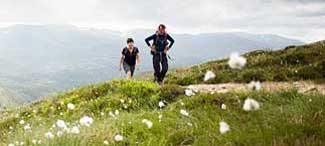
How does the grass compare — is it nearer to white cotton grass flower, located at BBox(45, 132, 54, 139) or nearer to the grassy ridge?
white cotton grass flower, located at BBox(45, 132, 54, 139)

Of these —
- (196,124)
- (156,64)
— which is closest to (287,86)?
(156,64)

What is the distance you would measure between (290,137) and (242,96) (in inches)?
273

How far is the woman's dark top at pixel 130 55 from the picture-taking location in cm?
2464

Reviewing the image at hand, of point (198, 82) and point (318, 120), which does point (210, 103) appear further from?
point (198, 82)

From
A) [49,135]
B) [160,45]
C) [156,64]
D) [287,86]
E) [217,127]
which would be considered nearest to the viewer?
[49,135]

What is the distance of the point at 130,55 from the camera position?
24.7m

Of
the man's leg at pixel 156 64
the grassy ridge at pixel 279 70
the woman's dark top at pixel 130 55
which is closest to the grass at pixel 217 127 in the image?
the grassy ridge at pixel 279 70

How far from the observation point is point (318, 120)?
25.5 ft

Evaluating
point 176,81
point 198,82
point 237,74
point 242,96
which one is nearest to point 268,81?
point 237,74

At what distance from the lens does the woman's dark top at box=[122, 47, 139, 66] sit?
80.8ft

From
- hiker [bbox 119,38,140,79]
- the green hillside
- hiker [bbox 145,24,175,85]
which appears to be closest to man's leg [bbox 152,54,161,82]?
hiker [bbox 145,24,175,85]

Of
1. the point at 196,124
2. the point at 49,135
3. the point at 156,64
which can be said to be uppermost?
the point at 49,135

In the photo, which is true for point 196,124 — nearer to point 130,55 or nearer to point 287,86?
point 287,86

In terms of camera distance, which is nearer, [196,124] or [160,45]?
[196,124]
